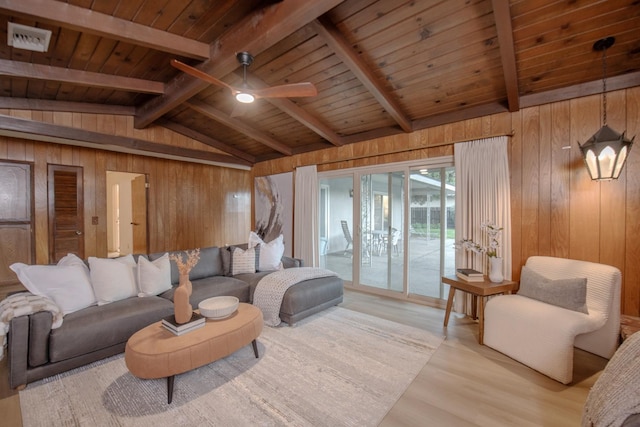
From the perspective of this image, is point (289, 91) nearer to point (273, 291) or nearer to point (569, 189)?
point (273, 291)

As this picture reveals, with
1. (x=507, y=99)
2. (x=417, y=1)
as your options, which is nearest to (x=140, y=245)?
(x=417, y=1)

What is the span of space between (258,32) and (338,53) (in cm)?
77

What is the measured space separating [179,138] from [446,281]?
5.24 metres

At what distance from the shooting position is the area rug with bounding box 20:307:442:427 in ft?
5.74

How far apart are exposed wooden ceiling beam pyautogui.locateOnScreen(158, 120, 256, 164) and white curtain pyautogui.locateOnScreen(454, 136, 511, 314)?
4501mm

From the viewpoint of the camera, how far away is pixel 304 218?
5336 mm

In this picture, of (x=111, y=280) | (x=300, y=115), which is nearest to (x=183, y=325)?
(x=111, y=280)

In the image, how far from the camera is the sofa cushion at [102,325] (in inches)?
83.1

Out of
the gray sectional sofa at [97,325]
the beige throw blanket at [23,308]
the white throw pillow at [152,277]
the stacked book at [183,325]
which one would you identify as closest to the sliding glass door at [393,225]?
the gray sectional sofa at [97,325]

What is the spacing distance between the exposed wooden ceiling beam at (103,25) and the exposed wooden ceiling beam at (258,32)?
0.66 feet

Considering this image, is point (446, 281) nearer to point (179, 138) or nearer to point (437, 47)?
point (437, 47)

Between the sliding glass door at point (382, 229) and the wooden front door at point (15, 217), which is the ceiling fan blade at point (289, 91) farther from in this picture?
the wooden front door at point (15, 217)

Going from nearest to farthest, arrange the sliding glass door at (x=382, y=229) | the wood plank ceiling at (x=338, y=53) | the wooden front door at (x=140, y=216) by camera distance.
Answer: the wood plank ceiling at (x=338, y=53), the sliding glass door at (x=382, y=229), the wooden front door at (x=140, y=216)

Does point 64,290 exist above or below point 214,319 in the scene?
above
